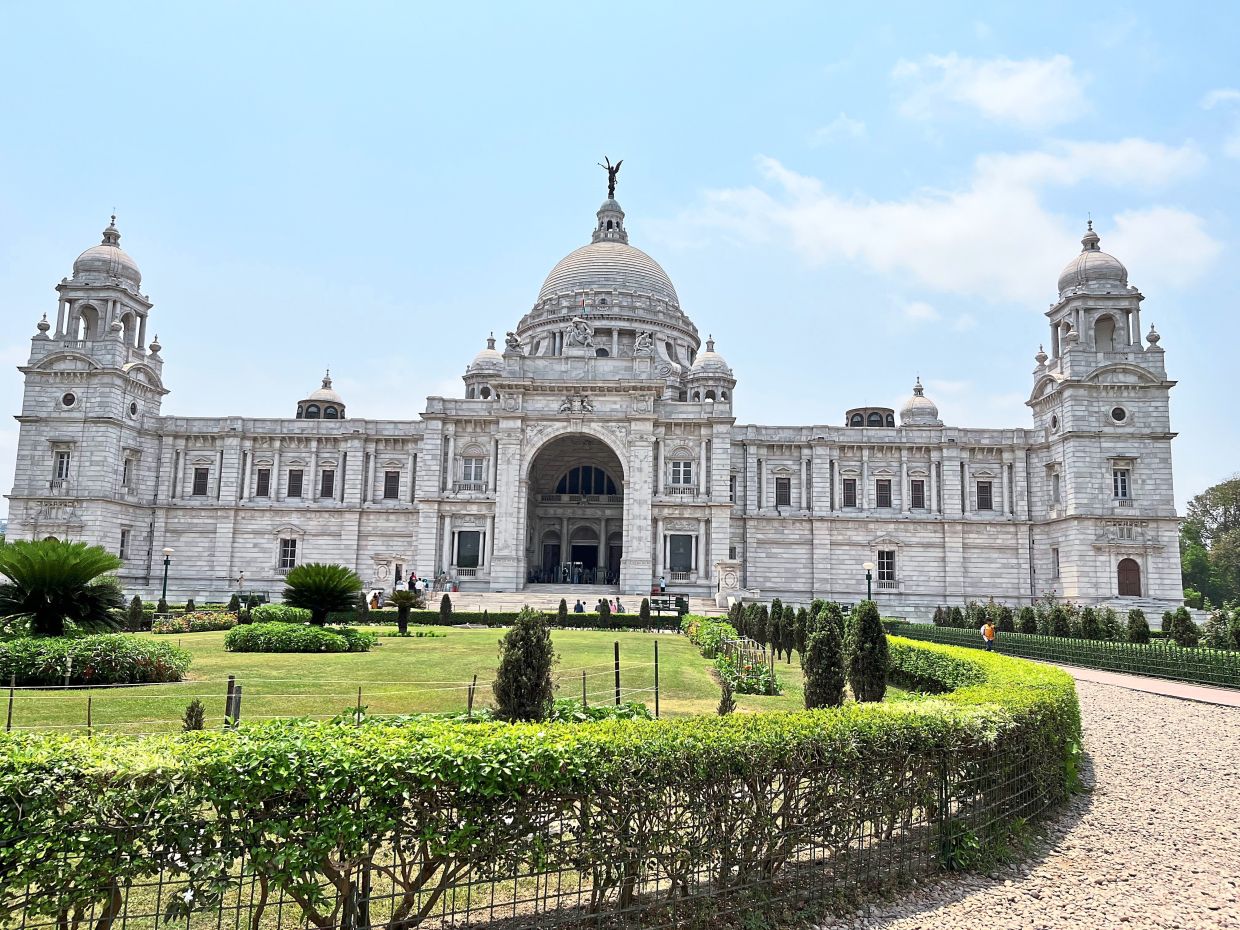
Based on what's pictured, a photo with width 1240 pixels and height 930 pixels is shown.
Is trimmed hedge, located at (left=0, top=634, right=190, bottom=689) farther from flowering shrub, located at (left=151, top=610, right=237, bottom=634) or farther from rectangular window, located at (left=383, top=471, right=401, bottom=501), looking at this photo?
rectangular window, located at (left=383, top=471, right=401, bottom=501)

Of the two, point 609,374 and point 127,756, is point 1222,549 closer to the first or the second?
point 609,374

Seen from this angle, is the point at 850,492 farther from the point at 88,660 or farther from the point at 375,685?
the point at 88,660

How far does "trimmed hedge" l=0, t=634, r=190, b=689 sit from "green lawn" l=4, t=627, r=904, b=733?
1.54 feet

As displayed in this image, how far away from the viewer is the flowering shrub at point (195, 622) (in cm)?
3094

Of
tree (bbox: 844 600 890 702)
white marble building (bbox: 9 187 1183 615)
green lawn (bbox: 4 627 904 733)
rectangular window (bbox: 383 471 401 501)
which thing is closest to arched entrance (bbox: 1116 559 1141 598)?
white marble building (bbox: 9 187 1183 615)

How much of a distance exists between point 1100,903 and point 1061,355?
5055 centimetres

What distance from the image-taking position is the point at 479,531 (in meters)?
51.5

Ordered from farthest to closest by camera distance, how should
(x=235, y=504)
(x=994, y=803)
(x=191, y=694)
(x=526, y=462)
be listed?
(x=235, y=504) → (x=526, y=462) → (x=191, y=694) → (x=994, y=803)

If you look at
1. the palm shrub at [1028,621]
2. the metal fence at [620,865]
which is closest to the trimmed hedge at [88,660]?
the metal fence at [620,865]

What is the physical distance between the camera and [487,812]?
620cm

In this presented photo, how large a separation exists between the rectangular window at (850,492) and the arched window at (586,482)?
15.7 metres

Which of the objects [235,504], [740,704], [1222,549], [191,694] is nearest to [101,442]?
[235,504]

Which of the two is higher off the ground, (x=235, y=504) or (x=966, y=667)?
(x=235, y=504)

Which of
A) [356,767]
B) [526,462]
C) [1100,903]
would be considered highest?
[526,462]
